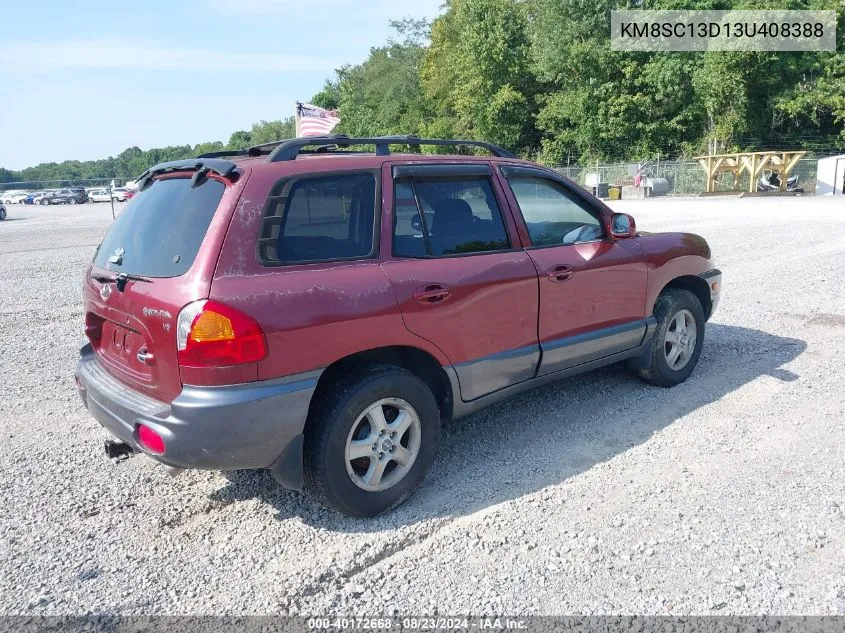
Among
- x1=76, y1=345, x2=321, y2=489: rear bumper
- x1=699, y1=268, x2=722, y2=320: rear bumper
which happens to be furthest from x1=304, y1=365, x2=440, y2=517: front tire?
x1=699, y1=268, x2=722, y2=320: rear bumper

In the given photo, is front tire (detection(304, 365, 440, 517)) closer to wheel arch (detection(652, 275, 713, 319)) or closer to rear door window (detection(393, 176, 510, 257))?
rear door window (detection(393, 176, 510, 257))

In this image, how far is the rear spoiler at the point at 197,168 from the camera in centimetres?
312

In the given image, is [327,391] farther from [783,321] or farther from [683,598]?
[783,321]

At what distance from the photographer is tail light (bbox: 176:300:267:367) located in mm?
2828

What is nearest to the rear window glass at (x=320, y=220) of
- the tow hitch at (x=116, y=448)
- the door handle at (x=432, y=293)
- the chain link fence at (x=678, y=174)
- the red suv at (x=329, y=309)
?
the red suv at (x=329, y=309)

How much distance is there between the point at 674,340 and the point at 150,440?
3.84m

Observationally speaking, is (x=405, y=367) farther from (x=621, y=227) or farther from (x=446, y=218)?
(x=621, y=227)

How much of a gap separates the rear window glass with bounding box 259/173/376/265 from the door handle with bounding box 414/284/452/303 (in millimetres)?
337

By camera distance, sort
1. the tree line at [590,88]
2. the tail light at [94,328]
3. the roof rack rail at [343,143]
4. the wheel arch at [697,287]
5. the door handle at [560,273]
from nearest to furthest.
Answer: the roof rack rail at [343,143], the tail light at [94,328], the door handle at [560,273], the wheel arch at [697,287], the tree line at [590,88]

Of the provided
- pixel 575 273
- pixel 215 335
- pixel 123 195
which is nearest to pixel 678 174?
pixel 123 195

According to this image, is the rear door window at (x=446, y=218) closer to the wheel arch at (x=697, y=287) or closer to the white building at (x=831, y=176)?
the wheel arch at (x=697, y=287)

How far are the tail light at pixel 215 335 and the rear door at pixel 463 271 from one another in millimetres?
809

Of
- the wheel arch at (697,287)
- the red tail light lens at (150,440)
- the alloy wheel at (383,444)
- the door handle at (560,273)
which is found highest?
the door handle at (560,273)

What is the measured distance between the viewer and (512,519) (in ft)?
10.9
